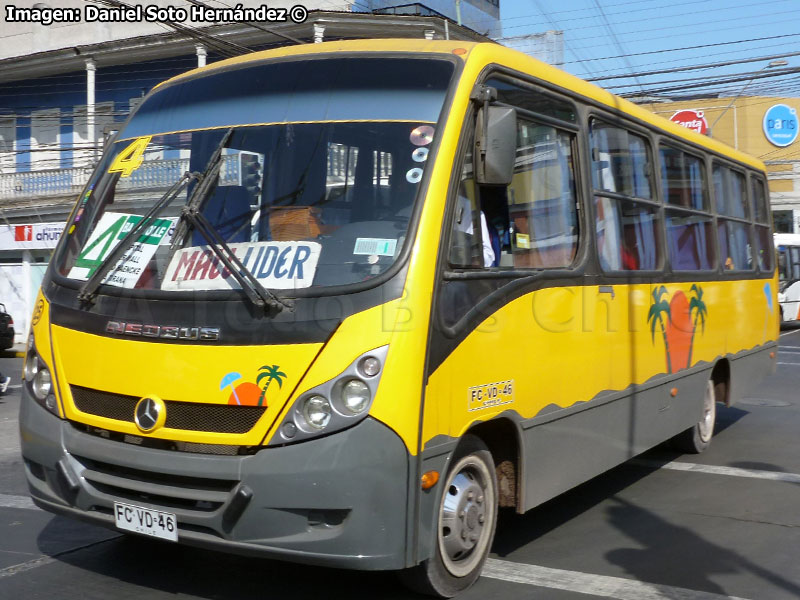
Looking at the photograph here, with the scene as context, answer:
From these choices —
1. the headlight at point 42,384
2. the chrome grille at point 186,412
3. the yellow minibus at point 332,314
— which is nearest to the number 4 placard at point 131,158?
the yellow minibus at point 332,314

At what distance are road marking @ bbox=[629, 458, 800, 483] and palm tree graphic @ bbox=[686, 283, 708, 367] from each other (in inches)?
37.4

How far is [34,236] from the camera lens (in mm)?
23891

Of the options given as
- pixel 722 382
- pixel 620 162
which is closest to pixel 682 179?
pixel 620 162

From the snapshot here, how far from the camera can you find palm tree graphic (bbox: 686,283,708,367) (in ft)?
27.3

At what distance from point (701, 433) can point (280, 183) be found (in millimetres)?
5848

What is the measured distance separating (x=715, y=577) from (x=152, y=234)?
356 centimetres

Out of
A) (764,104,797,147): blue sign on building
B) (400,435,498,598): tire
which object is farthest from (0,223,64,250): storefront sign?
(764,104,797,147): blue sign on building

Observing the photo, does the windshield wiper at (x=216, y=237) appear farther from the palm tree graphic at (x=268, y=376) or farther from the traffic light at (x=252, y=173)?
the palm tree graphic at (x=268, y=376)

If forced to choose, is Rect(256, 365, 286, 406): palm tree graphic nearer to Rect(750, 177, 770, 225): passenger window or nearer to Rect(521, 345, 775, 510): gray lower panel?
Rect(521, 345, 775, 510): gray lower panel

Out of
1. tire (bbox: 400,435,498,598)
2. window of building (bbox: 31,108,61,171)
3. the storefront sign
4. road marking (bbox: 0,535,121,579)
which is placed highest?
window of building (bbox: 31,108,61,171)

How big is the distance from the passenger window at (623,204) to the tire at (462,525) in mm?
2017

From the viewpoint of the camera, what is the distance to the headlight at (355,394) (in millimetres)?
4168

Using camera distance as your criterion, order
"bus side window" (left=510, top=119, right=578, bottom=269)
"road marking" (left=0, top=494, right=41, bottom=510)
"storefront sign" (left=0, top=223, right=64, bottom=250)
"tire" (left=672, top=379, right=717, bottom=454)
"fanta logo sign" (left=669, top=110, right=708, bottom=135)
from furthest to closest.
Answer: "fanta logo sign" (left=669, top=110, right=708, bottom=135) → "storefront sign" (left=0, top=223, right=64, bottom=250) → "tire" (left=672, top=379, right=717, bottom=454) → "road marking" (left=0, top=494, right=41, bottom=510) → "bus side window" (left=510, top=119, right=578, bottom=269)

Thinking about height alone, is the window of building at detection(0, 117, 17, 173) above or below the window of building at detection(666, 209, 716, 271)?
above
